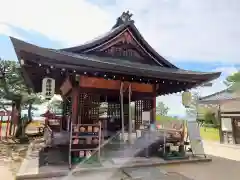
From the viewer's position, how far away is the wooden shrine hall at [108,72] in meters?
5.37

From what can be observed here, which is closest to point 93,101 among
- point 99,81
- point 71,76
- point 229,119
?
point 99,81

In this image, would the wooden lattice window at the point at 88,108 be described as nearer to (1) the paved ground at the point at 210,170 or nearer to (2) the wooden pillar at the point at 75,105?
(2) the wooden pillar at the point at 75,105

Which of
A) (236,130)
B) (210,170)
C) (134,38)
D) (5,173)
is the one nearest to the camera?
(5,173)

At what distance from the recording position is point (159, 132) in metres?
7.10

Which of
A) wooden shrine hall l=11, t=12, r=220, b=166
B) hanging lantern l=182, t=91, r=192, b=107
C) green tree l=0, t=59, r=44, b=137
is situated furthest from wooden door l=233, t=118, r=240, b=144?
green tree l=0, t=59, r=44, b=137

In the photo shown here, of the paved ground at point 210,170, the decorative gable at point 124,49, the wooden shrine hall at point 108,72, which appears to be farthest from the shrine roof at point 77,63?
the paved ground at point 210,170

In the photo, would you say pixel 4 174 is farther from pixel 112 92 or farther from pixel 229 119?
pixel 229 119

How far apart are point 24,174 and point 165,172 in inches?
137

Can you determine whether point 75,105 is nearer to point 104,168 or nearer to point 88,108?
point 88,108

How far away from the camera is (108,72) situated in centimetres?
593

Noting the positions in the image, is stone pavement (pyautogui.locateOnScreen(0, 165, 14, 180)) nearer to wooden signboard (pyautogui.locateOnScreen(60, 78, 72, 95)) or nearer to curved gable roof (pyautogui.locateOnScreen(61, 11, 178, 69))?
wooden signboard (pyautogui.locateOnScreen(60, 78, 72, 95))

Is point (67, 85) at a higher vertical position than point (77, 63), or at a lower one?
Answer: lower

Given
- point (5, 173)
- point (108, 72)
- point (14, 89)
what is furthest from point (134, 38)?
point (14, 89)

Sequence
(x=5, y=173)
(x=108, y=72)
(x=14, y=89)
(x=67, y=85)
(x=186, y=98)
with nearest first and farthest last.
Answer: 1. (x=5, y=173)
2. (x=108, y=72)
3. (x=67, y=85)
4. (x=186, y=98)
5. (x=14, y=89)
